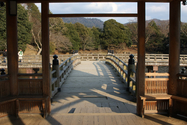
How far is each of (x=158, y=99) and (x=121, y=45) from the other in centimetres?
3097

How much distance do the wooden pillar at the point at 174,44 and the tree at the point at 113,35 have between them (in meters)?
A: 29.9

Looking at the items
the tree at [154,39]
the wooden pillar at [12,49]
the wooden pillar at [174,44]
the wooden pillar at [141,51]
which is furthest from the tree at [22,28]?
the tree at [154,39]

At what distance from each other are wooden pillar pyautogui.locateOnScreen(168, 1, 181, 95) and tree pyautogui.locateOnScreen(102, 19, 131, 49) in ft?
98.1

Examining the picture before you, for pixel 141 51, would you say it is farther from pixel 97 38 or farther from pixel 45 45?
pixel 97 38

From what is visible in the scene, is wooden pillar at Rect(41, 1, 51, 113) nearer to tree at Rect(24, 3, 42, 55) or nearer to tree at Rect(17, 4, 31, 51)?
tree at Rect(17, 4, 31, 51)

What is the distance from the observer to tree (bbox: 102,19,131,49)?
110 feet

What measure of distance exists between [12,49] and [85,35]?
28978mm

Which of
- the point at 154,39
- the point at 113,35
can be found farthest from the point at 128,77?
the point at 113,35

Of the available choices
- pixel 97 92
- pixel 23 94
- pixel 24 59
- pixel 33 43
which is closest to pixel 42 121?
pixel 23 94

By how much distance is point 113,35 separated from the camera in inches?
1324

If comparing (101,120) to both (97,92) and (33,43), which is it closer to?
(97,92)

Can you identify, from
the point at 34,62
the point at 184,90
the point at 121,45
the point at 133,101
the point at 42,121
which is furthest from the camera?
the point at 121,45

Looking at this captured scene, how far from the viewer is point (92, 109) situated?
4.18 metres

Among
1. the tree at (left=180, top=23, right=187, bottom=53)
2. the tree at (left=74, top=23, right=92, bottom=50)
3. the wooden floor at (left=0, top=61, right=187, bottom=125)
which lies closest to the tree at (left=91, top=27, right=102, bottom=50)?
the tree at (left=74, top=23, right=92, bottom=50)
